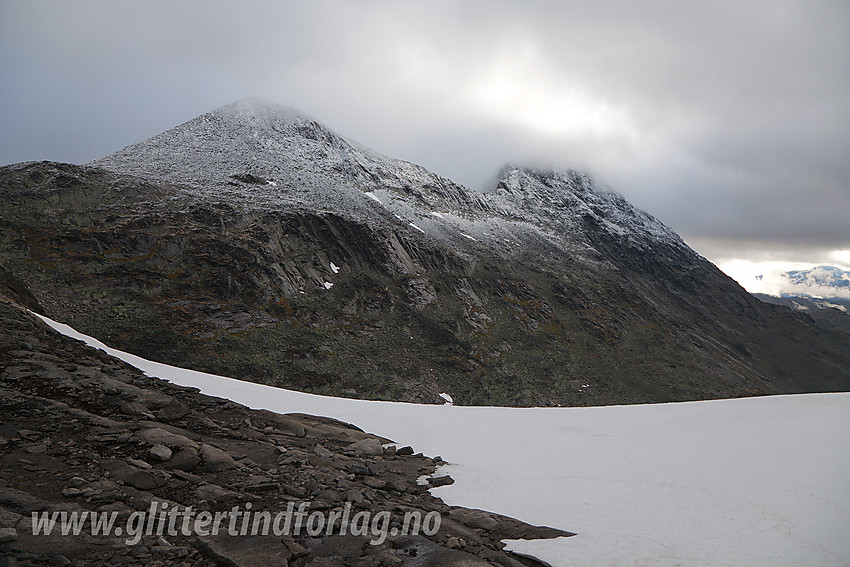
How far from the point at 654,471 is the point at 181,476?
1176cm

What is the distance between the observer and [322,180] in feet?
373

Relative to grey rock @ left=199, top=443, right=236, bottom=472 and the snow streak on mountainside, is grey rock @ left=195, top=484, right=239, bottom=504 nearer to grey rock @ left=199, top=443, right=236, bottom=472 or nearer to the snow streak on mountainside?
grey rock @ left=199, top=443, right=236, bottom=472

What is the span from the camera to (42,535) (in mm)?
5637

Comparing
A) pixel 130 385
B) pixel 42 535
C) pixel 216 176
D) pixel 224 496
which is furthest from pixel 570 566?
pixel 216 176

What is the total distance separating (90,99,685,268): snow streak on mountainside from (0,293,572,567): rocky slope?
82.3m

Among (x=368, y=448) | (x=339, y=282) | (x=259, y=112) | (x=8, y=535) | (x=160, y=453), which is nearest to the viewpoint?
(x=8, y=535)

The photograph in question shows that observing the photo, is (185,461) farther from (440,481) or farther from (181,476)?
(440,481)

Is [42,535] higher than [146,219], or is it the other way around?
[146,219]

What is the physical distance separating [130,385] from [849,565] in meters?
17.4

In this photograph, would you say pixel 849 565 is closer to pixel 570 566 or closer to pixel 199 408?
pixel 570 566

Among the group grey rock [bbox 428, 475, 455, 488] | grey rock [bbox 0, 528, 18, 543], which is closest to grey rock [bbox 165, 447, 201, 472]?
grey rock [bbox 0, 528, 18, 543]

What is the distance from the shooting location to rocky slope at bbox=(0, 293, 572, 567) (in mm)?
5988

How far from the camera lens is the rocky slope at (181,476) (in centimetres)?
599

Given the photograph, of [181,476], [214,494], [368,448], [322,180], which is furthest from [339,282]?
[214,494]
